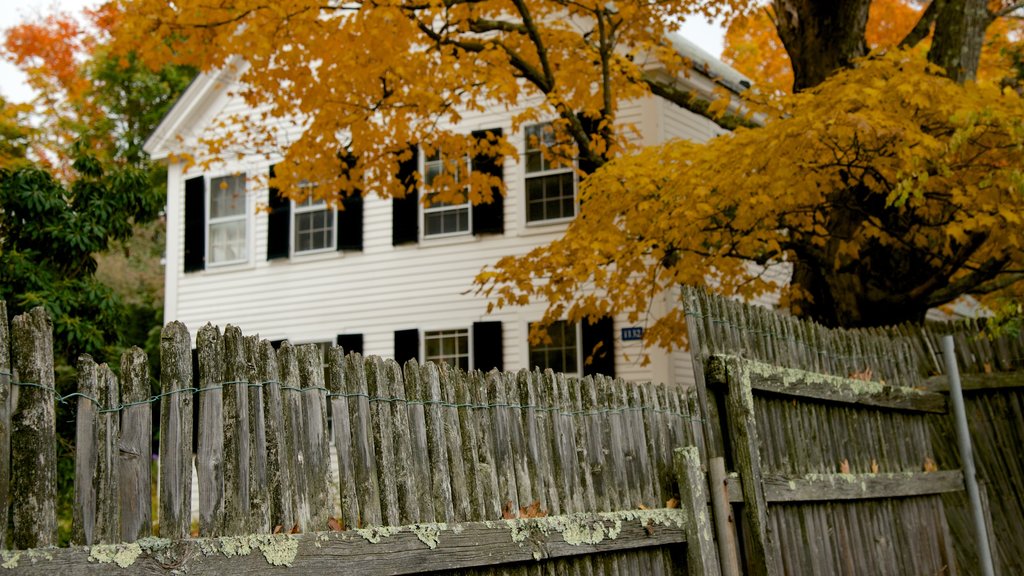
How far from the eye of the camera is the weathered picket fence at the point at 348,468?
3.61 metres

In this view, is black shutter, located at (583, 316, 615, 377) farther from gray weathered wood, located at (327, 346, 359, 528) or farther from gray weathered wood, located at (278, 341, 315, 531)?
gray weathered wood, located at (278, 341, 315, 531)

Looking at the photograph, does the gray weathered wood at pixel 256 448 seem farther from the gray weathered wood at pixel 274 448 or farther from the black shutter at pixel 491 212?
the black shutter at pixel 491 212

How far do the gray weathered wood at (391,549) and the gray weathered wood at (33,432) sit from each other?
133 millimetres

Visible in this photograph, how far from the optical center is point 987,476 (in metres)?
9.59

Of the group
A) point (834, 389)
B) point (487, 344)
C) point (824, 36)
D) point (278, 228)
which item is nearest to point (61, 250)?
point (834, 389)

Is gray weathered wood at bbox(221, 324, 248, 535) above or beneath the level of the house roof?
beneath

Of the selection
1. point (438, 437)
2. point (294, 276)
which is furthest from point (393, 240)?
point (438, 437)

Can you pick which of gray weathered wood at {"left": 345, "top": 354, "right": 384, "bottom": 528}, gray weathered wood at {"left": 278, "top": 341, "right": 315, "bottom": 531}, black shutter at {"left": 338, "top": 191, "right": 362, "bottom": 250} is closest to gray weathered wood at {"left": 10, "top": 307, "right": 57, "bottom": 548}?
gray weathered wood at {"left": 278, "top": 341, "right": 315, "bottom": 531}

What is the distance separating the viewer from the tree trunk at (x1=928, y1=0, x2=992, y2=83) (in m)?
12.3

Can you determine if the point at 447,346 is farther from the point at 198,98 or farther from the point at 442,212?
the point at 198,98

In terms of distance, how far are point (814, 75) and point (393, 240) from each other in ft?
26.7

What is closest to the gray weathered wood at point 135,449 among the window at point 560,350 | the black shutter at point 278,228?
the window at point 560,350

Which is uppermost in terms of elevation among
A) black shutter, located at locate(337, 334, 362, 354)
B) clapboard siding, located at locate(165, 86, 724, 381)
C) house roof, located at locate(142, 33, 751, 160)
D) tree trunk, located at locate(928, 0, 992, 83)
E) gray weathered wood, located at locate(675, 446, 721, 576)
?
house roof, located at locate(142, 33, 751, 160)

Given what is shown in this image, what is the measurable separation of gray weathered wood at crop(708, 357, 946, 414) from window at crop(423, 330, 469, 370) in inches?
391
